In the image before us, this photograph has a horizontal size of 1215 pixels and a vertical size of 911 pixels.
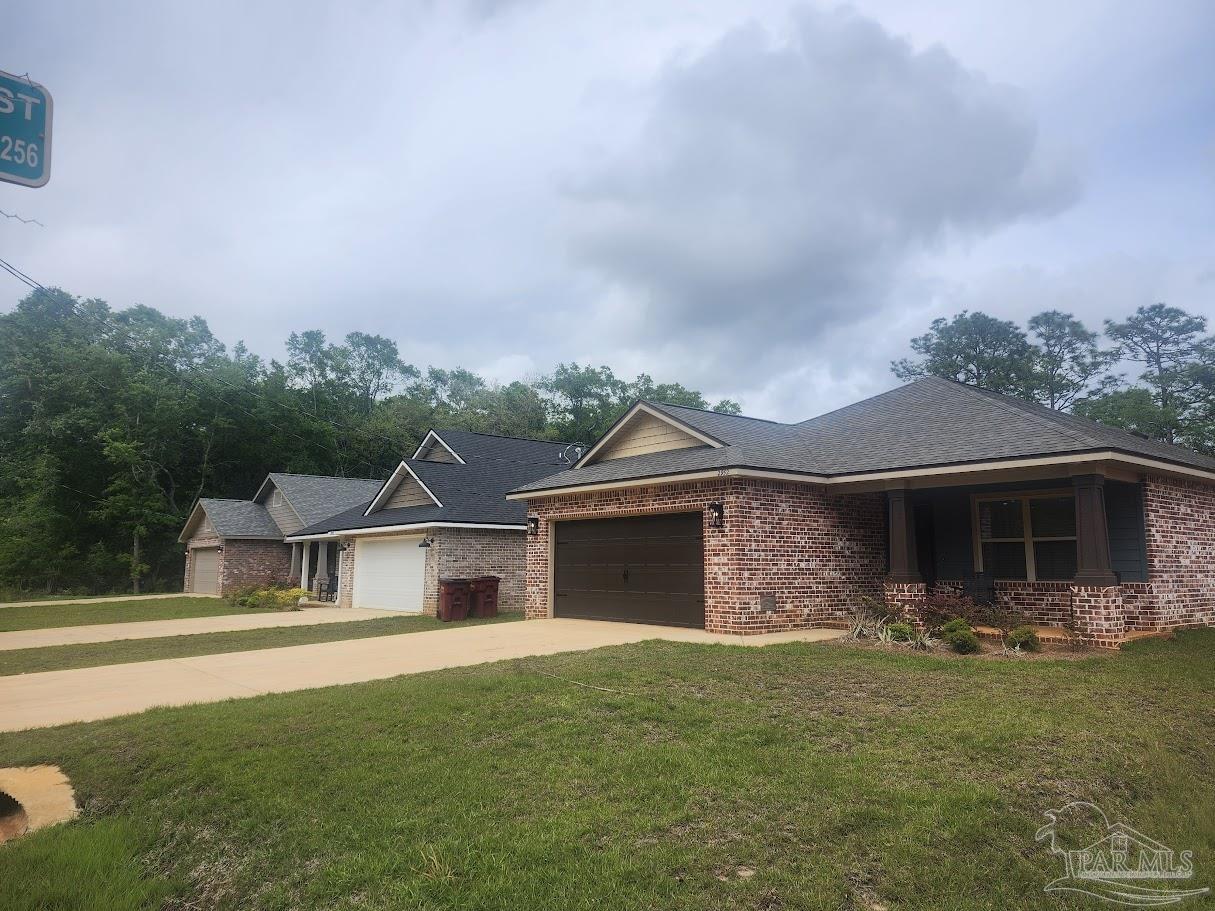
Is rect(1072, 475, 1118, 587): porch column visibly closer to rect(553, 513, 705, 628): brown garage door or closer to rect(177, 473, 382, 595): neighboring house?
rect(553, 513, 705, 628): brown garage door

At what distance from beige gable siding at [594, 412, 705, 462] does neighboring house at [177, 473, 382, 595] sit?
1803 centimetres

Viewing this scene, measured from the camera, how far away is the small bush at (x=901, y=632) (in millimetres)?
10586

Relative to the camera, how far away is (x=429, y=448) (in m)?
25.9

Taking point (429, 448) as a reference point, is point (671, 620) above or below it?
below

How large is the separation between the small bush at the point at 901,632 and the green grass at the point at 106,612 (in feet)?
62.2

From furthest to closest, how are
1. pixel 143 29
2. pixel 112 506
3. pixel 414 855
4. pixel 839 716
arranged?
pixel 112 506 → pixel 143 29 → pixel 839 716 → pixel 414 855

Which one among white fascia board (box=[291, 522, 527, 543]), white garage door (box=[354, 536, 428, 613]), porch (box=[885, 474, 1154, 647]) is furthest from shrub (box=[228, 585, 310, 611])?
porch (box=[885, 474, 1154, 647])

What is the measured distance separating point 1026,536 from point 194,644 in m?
15.7

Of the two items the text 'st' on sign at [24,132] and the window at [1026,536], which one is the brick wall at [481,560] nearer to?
the window at [1026,536]

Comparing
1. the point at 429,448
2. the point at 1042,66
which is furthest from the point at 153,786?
the point at 429,448

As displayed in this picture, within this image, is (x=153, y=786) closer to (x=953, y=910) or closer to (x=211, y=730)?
(x=211, y=730)

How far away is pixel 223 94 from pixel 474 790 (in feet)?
38.5

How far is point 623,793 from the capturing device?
187 inches

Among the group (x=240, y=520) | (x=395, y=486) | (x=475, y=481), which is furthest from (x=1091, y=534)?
(x=240, y=520)
